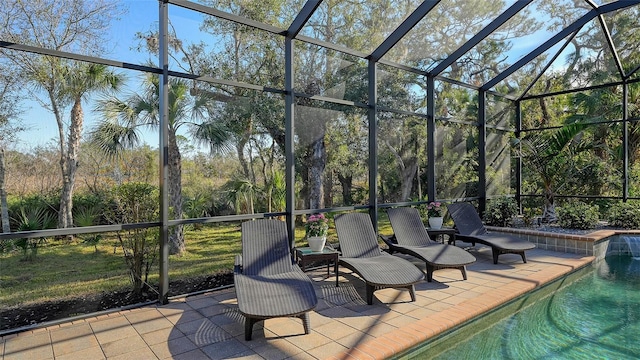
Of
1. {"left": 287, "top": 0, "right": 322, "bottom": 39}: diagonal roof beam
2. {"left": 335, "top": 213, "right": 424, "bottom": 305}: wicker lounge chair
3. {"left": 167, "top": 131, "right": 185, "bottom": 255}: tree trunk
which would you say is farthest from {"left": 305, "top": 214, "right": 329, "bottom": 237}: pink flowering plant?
{"left": 287, "top": 0, "right": 322, "bottom": 39}: diagonal roof beam

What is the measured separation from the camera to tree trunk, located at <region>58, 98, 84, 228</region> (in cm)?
440

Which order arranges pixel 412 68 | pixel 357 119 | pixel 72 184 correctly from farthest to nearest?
pixel 412 68 → pixel 357 119 → pixel 72 184

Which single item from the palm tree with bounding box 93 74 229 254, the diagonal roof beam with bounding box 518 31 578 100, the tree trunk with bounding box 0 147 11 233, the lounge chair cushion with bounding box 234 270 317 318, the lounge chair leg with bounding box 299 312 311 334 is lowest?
the lounge chair leg with bounding box 299 312 311 334

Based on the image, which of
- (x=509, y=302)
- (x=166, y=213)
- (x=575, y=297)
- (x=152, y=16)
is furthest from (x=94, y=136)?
(x=575, y=297)

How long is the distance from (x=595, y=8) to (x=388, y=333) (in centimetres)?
794

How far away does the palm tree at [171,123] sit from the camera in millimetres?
4680

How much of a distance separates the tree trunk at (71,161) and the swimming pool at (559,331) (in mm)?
4124

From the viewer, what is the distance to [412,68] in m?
7.89

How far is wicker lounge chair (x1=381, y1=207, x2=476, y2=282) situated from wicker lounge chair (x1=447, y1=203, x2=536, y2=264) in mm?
1010

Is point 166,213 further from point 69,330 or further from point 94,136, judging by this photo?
point 69,330

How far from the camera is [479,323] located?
4238 millimetres

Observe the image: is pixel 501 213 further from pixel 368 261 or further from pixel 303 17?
pixel 303 17

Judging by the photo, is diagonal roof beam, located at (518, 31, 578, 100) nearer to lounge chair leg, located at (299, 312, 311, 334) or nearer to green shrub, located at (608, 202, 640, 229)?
green shrub, located at (608, 202, 640, 229)

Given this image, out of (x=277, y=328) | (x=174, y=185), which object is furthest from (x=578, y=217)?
(x=174, y=185)
